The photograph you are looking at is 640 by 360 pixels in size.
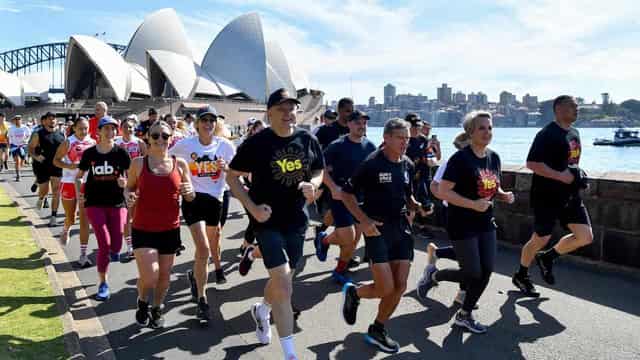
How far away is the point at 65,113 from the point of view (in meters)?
56.3

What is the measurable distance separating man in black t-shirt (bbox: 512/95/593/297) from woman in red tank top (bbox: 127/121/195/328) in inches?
133

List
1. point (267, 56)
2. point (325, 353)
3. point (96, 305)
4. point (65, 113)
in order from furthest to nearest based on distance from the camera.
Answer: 1. point (267, 56)
2. point (65, 113)
3. point (96, 305)
4. point (325, 353)

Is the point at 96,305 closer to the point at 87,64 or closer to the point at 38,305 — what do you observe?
the point at 38,305

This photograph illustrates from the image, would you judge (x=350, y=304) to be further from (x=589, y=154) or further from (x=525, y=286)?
(x=589, y=154)

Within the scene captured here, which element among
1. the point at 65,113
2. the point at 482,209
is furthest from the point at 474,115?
the point at 65,113

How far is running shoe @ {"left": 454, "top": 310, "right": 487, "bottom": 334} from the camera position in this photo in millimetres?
4305

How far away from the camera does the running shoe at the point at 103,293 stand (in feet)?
17.1

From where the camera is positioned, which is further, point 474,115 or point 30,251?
point 30,251

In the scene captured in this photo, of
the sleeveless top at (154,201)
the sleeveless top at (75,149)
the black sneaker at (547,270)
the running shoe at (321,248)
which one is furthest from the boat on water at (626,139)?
the sleeveless top at (154,201)

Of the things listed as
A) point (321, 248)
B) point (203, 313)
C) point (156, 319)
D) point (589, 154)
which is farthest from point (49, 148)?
point (589, 154)

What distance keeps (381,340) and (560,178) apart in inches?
96.8

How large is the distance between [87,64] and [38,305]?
208 ft

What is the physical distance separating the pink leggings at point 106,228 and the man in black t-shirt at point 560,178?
4279mm

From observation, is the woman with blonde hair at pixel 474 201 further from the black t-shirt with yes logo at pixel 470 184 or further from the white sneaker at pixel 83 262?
the white sneaker at pixel 83 262
